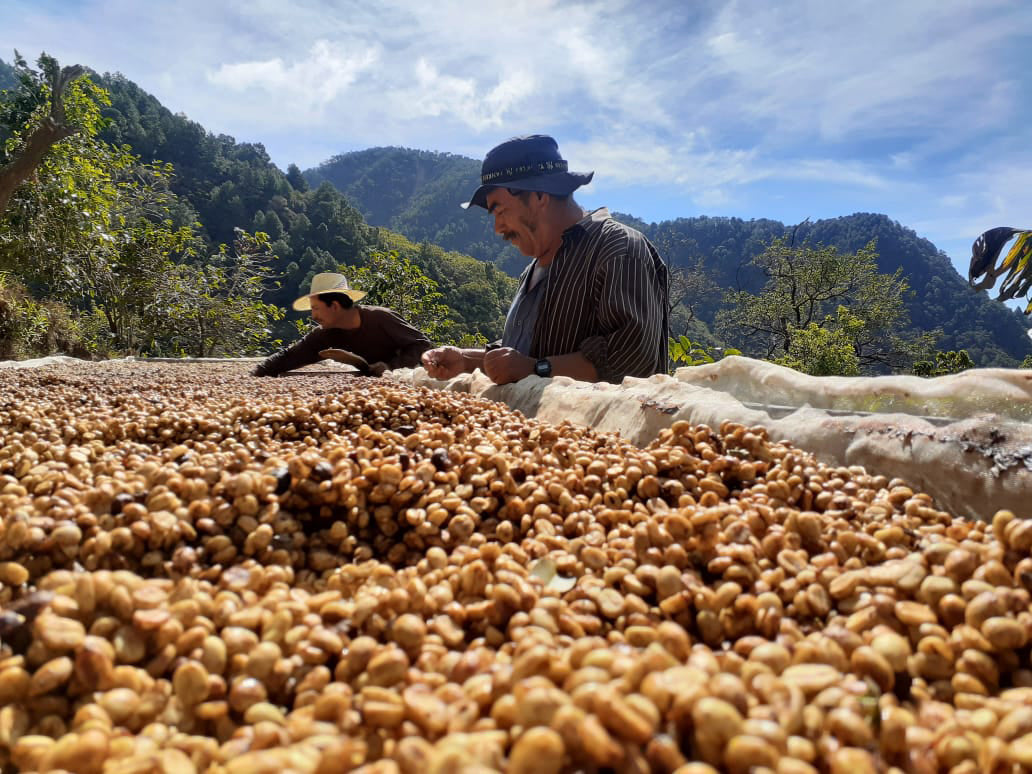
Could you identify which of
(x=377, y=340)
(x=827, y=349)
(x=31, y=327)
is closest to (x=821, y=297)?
(x=827, y=349)

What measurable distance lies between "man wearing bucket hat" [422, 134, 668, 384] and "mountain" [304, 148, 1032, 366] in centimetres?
4546

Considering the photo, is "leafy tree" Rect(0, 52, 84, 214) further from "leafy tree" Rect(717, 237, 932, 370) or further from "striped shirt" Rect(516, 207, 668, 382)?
"leafy tree" Rect(717, 237, 932, 370)

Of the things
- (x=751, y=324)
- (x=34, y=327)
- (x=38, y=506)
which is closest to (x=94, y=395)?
(x=38, y=506)

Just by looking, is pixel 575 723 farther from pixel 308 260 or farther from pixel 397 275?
pixel 308 260

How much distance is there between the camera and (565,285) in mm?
3029

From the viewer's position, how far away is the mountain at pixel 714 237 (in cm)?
6525

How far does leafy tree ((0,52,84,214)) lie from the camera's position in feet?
25.2

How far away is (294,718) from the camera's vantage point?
2.11 feet

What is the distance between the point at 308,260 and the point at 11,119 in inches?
1266

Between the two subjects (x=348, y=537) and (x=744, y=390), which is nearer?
(x=348, y=537)

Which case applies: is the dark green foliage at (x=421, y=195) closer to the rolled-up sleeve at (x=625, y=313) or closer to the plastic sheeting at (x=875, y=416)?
the rolled-up sleeve at (x=625, y=313)

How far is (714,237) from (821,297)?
63.1 metres

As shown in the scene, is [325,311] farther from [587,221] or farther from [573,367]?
[573,367]

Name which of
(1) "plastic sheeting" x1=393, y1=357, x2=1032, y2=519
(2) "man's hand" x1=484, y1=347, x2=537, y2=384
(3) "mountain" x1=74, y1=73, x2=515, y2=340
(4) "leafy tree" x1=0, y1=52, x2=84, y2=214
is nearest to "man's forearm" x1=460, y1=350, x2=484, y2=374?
(2) "man's hand" x1=484, y1=347, x2=537, y2=384
